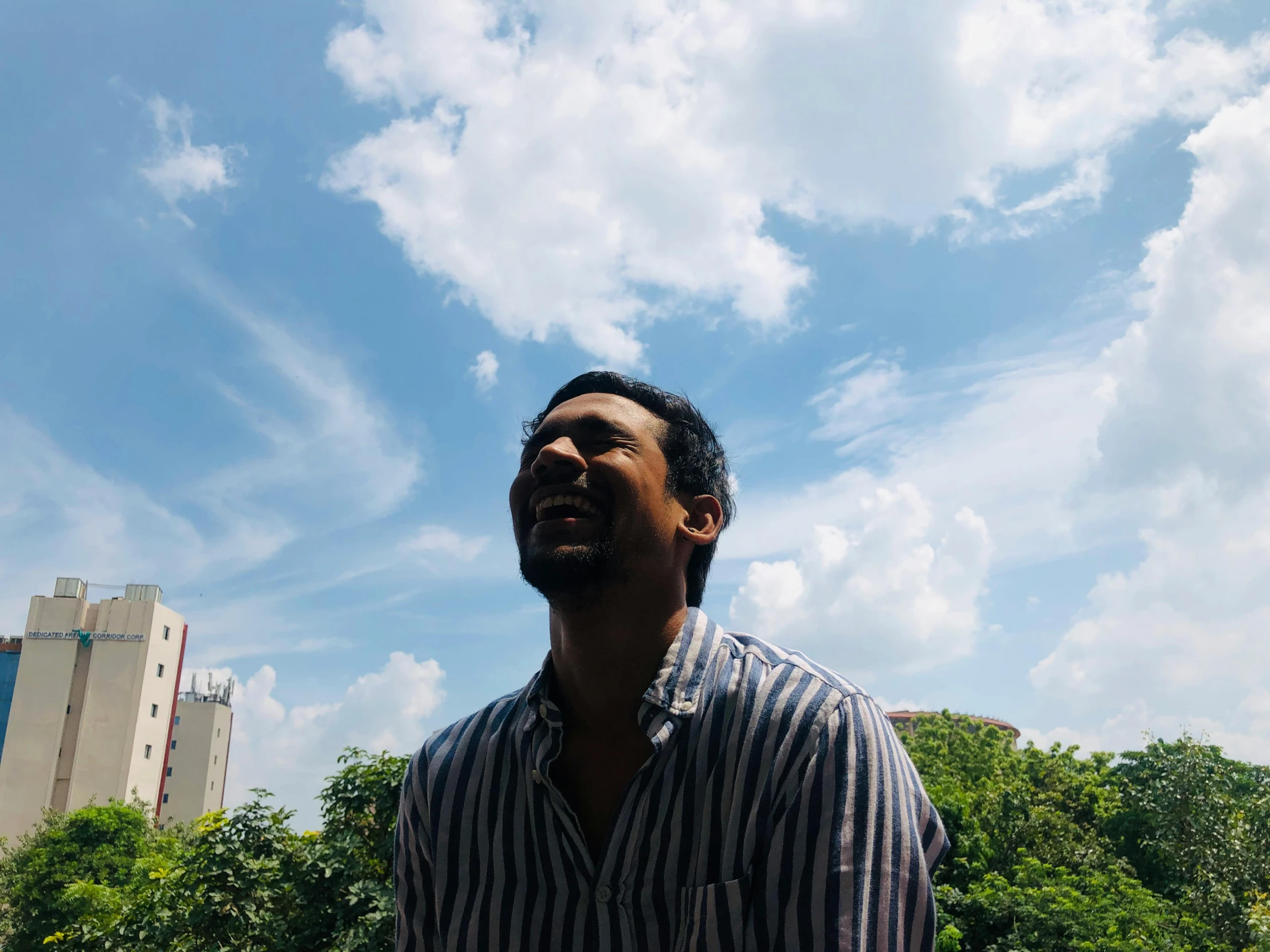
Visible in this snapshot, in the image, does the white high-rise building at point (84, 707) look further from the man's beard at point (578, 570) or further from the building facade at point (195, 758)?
the man's beard at point (578, 570)

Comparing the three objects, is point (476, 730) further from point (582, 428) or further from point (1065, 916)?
point (1065, 916)

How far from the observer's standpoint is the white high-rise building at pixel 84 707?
5769cm

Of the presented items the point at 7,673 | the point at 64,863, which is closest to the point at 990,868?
the point at 64,863

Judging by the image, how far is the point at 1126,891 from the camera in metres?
16.5

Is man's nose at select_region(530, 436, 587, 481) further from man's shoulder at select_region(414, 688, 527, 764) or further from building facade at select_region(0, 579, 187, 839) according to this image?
building facade at select_region(0, 579, 187, 839)

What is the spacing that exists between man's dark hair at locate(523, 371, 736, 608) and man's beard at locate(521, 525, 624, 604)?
356 millimetres

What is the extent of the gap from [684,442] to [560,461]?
425 mm

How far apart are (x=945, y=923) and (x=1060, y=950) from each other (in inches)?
80.7

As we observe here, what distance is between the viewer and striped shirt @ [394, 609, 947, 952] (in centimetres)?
157

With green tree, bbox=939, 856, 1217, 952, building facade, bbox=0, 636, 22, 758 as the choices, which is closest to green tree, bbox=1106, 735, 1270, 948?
green tree, bbox=939, 856, 1217, 952

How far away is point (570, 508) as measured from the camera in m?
2.09

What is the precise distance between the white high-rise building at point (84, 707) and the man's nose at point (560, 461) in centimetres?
6724

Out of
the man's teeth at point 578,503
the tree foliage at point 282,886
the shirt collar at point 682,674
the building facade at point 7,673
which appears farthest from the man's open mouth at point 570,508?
the building facade at point 7,673

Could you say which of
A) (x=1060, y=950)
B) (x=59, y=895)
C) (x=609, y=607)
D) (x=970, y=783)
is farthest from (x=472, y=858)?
(x=59, y=895)
